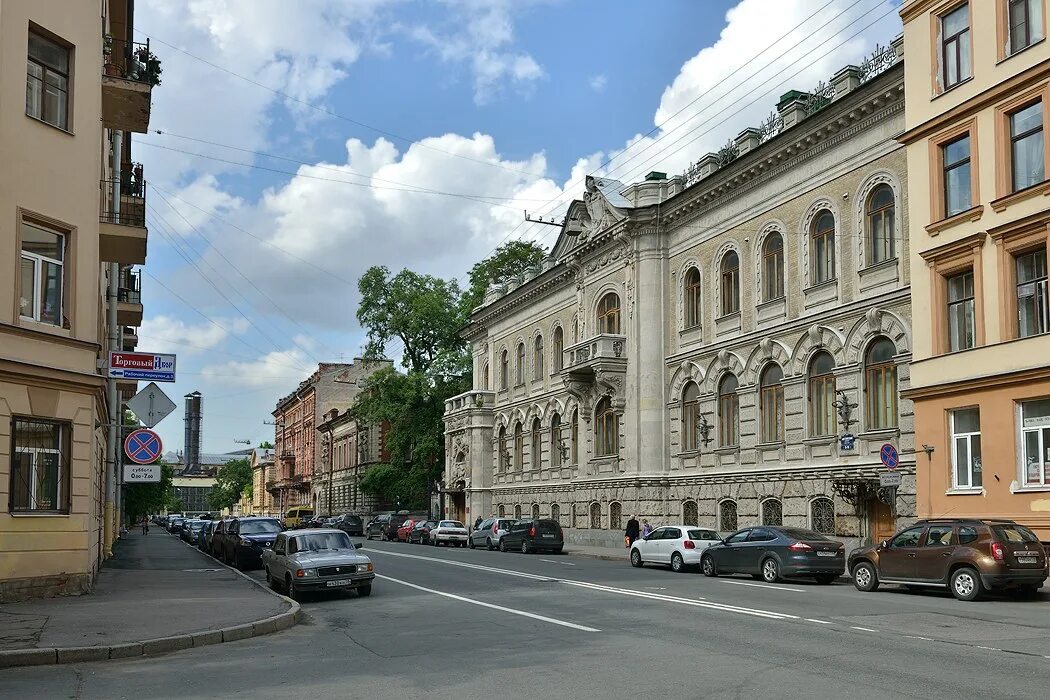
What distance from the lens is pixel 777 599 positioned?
18.8 meters

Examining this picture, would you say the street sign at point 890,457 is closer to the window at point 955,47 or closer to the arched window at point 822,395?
the arched window at point 822,395

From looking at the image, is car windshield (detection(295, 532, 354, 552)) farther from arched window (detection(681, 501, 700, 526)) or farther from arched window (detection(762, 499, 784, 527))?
arched window (detection(681, 501, 700, 526))

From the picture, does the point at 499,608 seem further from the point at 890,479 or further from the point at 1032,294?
the point at 1032,294

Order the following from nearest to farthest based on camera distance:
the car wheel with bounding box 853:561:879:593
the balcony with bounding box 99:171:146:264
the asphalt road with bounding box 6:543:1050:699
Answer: the asphalt road with bounding box 6:543:1050:699 < the car wheel with bounding box 853:561:879:593 < the balcony with bounding box 99:171:146:264

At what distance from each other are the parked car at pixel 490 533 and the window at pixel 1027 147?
25.0 meters

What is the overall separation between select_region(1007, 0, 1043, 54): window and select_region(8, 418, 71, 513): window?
21.8 meters

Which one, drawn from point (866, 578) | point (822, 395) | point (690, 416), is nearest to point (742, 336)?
point (822, 395)

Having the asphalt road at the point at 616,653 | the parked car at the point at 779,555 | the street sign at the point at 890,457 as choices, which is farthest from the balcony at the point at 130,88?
the street sign at the point at 890,457

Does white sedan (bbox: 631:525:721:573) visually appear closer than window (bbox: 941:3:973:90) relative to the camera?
No

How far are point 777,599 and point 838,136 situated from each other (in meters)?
16.7

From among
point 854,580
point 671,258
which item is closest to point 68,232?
point 854,580

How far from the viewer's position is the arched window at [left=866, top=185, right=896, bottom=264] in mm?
28875

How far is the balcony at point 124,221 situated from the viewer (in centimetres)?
2123

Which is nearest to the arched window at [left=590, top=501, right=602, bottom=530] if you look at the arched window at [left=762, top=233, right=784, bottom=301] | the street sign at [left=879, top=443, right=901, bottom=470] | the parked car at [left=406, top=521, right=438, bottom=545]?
the parked car at [left=406, top=521, right=438, bottom=545]
